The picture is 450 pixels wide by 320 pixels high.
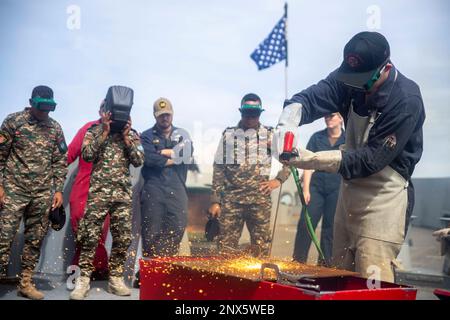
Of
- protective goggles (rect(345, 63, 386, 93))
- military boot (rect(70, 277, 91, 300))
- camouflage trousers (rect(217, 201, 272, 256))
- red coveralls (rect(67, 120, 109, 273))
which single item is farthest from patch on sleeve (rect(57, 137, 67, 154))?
protective goggles (rect(345, 63, 386, 93))

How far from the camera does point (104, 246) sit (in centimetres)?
740

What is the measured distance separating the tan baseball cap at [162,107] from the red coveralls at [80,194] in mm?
879

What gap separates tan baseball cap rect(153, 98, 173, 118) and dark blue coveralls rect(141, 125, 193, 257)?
213 mm

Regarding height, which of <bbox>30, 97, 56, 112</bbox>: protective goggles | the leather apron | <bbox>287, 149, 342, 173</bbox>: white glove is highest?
<bbox>30, 97, 56, 112</bbox>: protective goggles

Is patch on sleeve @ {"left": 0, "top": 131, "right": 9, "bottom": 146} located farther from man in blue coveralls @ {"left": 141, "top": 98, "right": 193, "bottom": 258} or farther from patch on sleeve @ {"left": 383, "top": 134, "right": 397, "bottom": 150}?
patch on sleeve @ {"left": 383, "top": 134, "right": 397, "bottom": 150}

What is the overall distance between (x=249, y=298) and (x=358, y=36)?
1771mm

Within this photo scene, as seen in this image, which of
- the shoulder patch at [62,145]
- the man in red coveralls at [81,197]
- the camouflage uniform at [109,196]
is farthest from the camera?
the man in red coveralls at [81,197]

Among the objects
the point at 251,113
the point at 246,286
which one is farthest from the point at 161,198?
the point at 246,286

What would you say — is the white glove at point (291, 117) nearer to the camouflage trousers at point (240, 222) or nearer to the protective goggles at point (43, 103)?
the protective goggles at point (43, 103)

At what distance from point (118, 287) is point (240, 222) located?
6.01 feet

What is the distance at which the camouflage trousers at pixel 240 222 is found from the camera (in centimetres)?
727

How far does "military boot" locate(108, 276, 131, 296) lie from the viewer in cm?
627

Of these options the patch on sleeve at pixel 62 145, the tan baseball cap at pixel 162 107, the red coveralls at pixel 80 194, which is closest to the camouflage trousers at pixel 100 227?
the patch on sleeve at pixel 62 145
